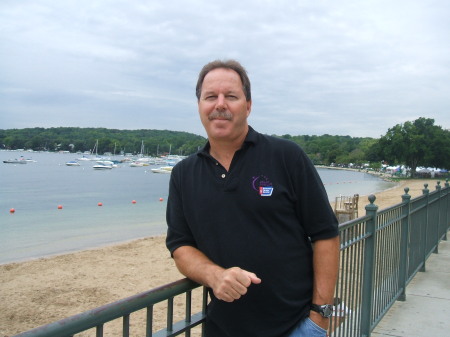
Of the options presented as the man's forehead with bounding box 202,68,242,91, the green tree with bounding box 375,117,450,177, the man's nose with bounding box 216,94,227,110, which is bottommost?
the man's nose with bounding box 216,94,227,110

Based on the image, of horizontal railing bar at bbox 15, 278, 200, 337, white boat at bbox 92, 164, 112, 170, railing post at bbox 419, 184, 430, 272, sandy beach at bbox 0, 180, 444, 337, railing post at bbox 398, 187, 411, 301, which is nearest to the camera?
horizontal railing bar at bbox 15, 278, 200, 337

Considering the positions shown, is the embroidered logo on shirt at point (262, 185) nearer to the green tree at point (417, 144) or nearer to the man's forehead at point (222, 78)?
the man's forehead at point (222, 78)

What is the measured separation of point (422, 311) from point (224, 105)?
4930 mm

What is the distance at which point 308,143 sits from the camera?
188875 millimetres

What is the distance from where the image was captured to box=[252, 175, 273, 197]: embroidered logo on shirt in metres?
2.16

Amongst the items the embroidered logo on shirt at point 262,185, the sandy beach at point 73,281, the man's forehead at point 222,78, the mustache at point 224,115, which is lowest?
the sandy beach at point 73,281

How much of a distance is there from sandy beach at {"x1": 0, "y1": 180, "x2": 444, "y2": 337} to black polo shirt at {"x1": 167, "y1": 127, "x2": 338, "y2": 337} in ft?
26.8

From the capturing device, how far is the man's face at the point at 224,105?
2287 millimetres

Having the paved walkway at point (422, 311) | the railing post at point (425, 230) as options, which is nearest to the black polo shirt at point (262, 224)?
the paved walkway at point (422, 311)

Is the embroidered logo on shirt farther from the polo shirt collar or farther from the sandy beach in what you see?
the sandy beach

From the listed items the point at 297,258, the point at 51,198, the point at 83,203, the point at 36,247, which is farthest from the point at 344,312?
the point at 51,198

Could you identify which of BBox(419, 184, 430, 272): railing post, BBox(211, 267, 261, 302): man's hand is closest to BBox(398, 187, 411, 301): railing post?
BBox(419, 184, 430, 272): railing post

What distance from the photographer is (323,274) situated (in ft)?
7.57

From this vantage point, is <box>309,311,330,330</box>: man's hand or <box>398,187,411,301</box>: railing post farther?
<box>398,187,411,301</box>: railing post
